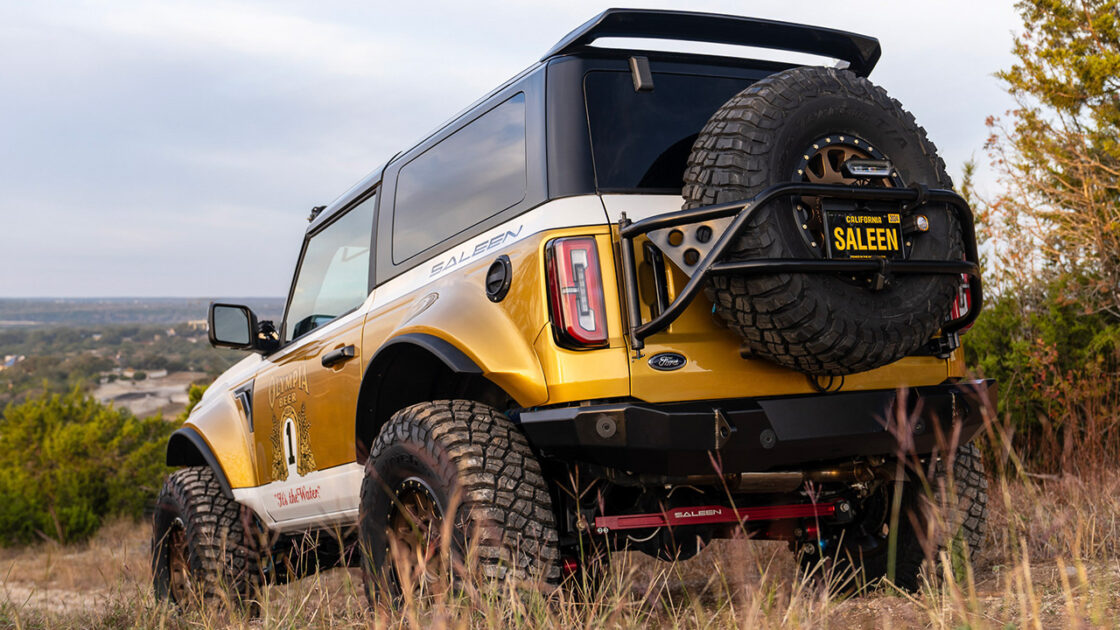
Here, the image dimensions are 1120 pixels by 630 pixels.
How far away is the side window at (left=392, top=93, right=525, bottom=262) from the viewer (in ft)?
10.5

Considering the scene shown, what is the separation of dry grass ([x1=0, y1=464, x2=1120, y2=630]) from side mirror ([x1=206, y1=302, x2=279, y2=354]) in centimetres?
119

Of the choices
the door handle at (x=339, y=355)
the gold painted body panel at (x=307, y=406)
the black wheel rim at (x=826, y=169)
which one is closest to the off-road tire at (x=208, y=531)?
the gold painted body panel at (x=307, y=406)

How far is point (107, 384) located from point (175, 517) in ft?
211

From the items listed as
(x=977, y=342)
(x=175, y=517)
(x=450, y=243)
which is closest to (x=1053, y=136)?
(x=977, y=342)

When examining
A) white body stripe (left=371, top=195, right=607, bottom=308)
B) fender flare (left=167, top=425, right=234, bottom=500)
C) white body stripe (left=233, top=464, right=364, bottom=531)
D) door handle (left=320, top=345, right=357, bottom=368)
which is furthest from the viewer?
fender flare (left=167, top=425, right=234, bottom=500)

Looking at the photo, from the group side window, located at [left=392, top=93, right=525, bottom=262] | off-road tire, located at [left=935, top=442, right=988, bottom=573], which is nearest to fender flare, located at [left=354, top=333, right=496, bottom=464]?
side window, located at [left=392, top=93, right=525, bottom=262]

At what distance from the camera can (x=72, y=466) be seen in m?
19.1

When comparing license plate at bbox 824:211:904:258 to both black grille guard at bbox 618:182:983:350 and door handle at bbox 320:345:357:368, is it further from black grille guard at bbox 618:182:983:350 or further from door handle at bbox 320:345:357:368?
door handle at bbox 320:345:357:368

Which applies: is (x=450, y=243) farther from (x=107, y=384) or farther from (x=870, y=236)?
(x=107, y=384)

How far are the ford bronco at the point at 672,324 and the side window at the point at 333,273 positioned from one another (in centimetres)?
60

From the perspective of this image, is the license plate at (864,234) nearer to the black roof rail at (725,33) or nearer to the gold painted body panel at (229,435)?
the black roof rail at (725,33)

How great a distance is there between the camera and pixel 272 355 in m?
4.88

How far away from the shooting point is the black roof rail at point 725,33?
2.99m

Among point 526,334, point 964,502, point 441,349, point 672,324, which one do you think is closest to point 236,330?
point 441,349
